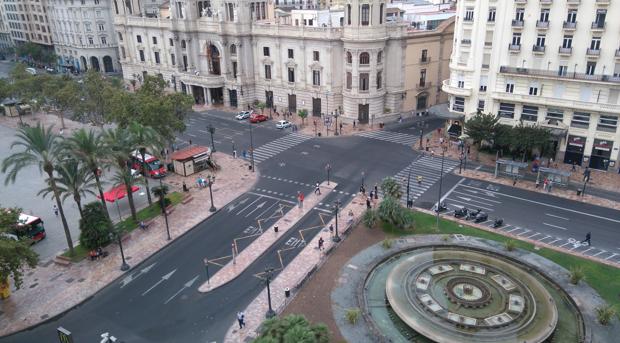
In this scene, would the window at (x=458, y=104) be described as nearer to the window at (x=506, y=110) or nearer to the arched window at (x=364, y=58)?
the window at (x=506, y=110)

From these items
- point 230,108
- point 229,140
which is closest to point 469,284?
point 229,140

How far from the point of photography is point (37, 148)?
4097cm

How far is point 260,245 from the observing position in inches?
1804

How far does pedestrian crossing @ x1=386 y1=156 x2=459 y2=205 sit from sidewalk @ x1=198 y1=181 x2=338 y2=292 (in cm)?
932

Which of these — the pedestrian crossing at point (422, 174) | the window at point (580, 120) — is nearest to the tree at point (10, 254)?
the pedestrian crossing at point (422, 174)

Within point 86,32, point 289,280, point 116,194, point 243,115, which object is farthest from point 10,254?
point 86,32

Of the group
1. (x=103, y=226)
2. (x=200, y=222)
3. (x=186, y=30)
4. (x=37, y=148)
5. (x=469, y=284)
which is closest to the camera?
(x=469, y=284)

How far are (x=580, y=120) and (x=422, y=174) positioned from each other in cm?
2134

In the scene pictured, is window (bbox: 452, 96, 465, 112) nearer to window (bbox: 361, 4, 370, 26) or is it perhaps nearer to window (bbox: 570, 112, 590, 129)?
window (bbox: 570, 112, 590, 129)

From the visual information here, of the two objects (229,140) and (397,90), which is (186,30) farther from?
(397,90)

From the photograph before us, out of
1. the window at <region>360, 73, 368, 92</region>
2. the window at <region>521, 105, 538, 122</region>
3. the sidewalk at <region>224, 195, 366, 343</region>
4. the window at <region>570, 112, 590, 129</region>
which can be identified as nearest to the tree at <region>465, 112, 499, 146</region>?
the window at <region>521, 105, 538, 122</region>

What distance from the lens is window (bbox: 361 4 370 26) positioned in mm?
74875

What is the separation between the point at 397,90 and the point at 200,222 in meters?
46.4

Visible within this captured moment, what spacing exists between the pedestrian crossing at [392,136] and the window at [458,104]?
7762mm
